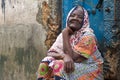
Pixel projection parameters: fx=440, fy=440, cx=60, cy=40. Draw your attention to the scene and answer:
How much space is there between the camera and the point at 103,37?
18.3ft

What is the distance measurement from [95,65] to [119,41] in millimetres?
533

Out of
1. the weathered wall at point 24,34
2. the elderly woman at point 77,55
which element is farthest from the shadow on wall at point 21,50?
the elderly woman at point 77,55

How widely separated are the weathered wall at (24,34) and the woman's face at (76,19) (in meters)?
1.05

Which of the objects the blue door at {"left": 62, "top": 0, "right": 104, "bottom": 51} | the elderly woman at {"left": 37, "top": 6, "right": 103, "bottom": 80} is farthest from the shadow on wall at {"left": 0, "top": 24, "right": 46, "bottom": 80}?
the elderly woman at {"left": 37, "top": 6, "right": 103, "bottom": 80}

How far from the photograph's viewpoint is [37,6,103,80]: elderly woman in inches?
196

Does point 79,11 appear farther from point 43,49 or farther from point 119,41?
point 43,49

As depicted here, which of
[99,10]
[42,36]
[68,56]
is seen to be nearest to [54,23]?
[42,36]

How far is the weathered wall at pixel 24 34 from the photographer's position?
633cm

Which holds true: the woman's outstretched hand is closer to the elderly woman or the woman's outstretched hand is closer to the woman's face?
the elderly woman

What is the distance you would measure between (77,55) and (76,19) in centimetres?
43

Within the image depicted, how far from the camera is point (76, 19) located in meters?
A: 5.11

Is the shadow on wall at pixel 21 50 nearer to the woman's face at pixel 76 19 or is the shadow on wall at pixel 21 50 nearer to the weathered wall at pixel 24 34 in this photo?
the weathered wall at pixel 24 34

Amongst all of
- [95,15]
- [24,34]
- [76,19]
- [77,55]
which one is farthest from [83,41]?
[24,34]

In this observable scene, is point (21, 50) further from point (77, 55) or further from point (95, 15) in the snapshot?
point (77, 55)
